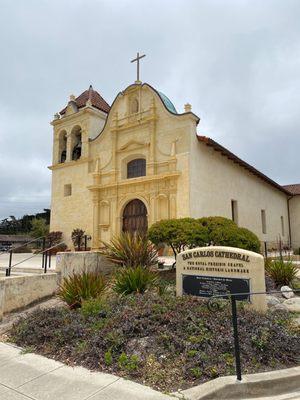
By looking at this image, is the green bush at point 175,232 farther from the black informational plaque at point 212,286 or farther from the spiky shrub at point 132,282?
the black informational plaque at point 212,286

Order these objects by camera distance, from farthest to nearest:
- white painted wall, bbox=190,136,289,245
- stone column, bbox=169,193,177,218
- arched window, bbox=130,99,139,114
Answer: arched window, bbox=130,99,139,114, white painted wall, bbox=190,136,289,245, stone column, bbox=169,193,177,218

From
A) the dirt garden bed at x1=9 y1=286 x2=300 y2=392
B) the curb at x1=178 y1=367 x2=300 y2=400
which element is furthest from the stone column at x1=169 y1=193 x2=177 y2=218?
the curb at x1=178 y1=367 x2=300 y2=400

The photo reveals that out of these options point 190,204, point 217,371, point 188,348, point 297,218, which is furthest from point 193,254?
point 297,218

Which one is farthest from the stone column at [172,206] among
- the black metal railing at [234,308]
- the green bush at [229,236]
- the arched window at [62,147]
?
the black metal railing at [234,308]

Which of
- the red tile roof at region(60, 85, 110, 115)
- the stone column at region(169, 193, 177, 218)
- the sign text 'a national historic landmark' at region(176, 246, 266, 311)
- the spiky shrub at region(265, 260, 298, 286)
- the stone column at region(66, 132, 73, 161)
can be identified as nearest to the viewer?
the sign text 'a national historic landmark' at region(176, 246, 266, 311)

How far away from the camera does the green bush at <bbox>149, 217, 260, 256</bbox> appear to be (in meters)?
9.40

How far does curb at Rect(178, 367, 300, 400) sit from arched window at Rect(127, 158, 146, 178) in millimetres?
15898

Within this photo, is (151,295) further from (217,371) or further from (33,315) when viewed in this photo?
(217,371)

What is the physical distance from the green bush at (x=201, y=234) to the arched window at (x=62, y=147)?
1559 cm

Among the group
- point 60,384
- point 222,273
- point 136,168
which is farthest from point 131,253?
point 136,168

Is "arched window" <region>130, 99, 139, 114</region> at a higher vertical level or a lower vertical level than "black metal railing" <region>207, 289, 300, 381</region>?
higher

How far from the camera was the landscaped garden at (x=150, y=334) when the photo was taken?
13.5 feet

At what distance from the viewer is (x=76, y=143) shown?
2333 centimetres

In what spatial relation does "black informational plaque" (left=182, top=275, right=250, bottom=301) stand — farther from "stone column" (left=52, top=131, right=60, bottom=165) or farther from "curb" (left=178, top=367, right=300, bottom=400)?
"stone column" (left=52, top=131, right=60, bottom=165)
